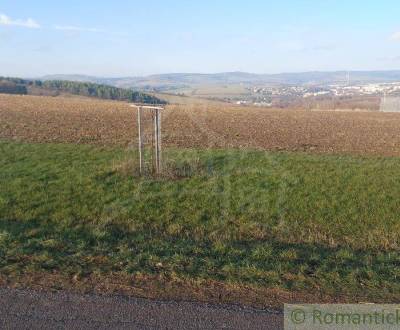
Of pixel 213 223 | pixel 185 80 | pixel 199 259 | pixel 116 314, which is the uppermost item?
pixel 116 314

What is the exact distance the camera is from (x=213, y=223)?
8820 millimetres

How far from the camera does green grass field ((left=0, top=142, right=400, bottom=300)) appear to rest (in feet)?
19.3

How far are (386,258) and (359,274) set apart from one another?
4.07 feet

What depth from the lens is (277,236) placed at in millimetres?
8203

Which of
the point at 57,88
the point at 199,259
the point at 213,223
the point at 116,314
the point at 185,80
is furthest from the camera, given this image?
the point at 57,88

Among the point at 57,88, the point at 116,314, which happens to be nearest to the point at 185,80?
the point at 57,88

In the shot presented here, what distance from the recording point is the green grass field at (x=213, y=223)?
19.3 feet

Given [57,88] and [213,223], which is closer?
[213,223]

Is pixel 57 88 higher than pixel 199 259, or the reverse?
pixel 199 259

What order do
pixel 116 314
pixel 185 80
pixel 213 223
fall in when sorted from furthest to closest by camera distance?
1. pixel 185 80
2. pixel 213 223
3. pixel 116 314

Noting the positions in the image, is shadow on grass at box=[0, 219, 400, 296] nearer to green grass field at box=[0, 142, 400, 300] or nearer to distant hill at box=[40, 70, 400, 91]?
green grass field at box=[0, 142, 400, 300]

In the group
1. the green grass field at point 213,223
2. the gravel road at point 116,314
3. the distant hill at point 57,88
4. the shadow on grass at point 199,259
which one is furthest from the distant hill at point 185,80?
the gravel road at point 116,314

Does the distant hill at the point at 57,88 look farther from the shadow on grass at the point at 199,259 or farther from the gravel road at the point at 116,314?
the gravel road at the point at 116,314

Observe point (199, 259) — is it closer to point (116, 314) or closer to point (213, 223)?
point (116, 314)
